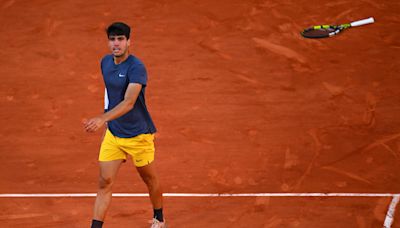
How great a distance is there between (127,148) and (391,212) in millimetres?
3226

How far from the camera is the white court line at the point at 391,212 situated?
8450 millimetres

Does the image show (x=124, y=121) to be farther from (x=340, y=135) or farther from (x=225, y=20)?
(x=225, y=20)

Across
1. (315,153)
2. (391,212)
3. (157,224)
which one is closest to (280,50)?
(315,153)

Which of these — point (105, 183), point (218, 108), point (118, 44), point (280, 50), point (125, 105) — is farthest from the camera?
point (280, 50)

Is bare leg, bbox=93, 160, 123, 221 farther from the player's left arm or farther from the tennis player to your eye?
the player's left arm

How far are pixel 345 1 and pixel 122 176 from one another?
5.32m

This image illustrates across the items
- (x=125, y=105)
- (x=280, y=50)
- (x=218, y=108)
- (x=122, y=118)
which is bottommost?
(x=218, y=108)

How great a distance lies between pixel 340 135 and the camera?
10430 millimetres

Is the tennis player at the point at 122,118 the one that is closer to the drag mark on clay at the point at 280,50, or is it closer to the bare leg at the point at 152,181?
the bare leg at the point at 152,181

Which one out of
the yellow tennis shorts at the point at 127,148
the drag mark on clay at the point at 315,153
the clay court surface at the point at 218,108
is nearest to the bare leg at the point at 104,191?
the yellow tennis shorts at the point at 127,148

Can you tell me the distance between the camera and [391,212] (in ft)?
28.6

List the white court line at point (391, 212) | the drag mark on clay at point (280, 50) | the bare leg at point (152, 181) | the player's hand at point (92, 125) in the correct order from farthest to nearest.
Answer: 1. the drag mark on clay at point (280, 50)
2. the white court line at point (391, 212)
3. the bare leg at point (152, 181)
4. the player's hand at point (92, 125)

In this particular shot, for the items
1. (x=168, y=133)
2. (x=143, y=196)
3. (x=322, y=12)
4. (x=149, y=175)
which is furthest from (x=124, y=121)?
(x=322, y=12)

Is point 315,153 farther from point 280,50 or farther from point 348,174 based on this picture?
point 280,50
